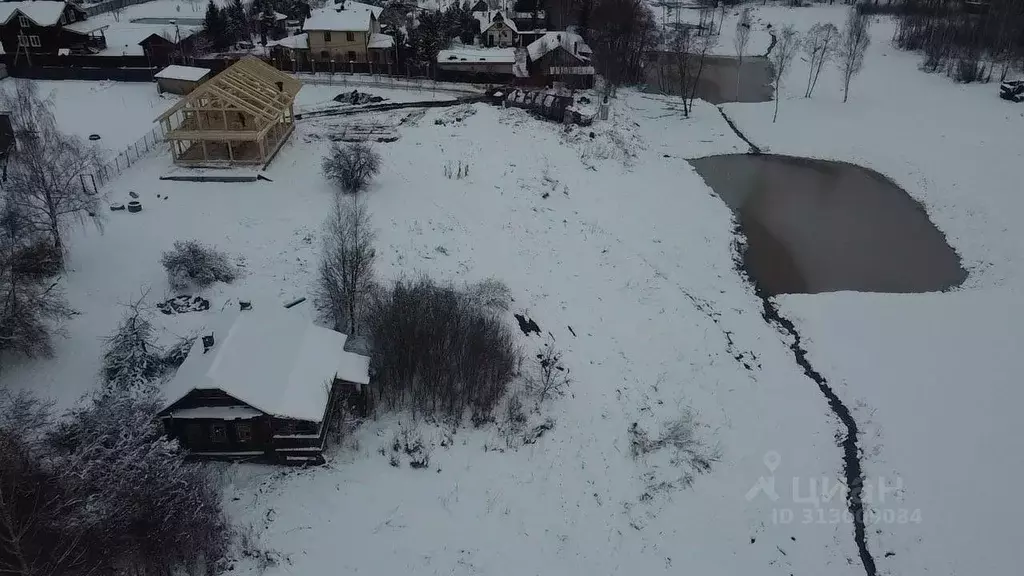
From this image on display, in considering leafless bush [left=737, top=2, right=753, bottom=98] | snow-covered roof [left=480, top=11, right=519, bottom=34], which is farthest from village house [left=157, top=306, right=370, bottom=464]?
leafless bush [left=737, top=2, right=753, bottom=98]

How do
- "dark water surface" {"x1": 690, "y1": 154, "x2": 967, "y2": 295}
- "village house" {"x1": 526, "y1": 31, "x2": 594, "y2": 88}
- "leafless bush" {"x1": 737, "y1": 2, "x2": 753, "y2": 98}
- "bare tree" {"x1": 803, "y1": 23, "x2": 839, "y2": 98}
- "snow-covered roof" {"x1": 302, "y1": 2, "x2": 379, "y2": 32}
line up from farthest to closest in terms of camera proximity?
"leafless bush" {"x1": 737, "y1": 2, "x2": 753, "y2": 98}, "bare tree" {"x1": 803, "y1": 23, "x2": 839, "y2": 98}, "snow-covered roof" {"x1": 302, "y1": 2, "x2": 379, "y2": 32}, "village house" {"x1": 526, "y1": 31, "x2": 594, "y2": 88}, "dark water surface" {"x1": 690, "y1": 154, "x2": 967, "y2": 295}

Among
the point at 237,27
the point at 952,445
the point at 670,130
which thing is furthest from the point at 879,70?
the point at 237,27

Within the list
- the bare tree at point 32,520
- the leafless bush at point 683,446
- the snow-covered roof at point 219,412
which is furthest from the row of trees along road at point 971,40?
the bare tree at point 32,520

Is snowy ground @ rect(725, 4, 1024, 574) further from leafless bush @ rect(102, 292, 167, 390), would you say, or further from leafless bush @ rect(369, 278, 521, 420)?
leafless bush @ rect(102, 292, 167, 390)

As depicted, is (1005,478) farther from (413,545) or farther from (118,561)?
(118,561)

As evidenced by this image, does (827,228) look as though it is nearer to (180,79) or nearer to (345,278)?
(345,278)

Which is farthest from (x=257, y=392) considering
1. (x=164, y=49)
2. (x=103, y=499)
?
(x=164, y=49)
